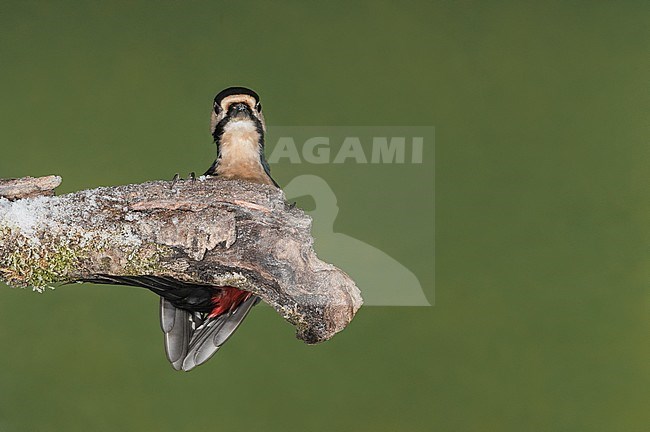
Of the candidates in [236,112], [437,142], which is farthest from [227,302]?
[437,142]

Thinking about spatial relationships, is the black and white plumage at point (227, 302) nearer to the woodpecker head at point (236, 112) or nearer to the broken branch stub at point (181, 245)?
the woodpecker head at point (236, 112)

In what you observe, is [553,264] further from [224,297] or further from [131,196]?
[131,196]

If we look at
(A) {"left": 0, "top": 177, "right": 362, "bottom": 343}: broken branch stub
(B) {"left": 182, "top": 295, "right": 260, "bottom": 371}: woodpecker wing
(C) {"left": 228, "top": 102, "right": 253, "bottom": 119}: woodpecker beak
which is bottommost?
(B) {"left": 182, "top": 295, "right": 260, "bottom": 371}: woodpecker wing

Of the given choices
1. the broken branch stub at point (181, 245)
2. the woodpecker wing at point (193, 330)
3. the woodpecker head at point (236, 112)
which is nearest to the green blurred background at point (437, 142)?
the woodpecker head at point (236, 112)

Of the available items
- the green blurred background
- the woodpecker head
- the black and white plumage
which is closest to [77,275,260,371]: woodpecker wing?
the black and white plumage

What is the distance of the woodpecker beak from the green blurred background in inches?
27.6

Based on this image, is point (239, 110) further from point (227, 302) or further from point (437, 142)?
point (437, 142)

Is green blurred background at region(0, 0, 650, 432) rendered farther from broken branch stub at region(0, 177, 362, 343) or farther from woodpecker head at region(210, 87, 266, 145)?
broken branch stub at region(0, 177, 362, 343)

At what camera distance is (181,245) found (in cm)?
128

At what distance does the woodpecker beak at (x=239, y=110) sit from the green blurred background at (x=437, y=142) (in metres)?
0.70

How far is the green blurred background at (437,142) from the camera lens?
97.8 inches

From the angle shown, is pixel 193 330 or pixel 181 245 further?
pixel 193 330

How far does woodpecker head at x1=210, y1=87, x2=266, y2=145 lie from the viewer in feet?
5.71

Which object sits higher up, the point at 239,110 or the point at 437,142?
the point at 437,142
